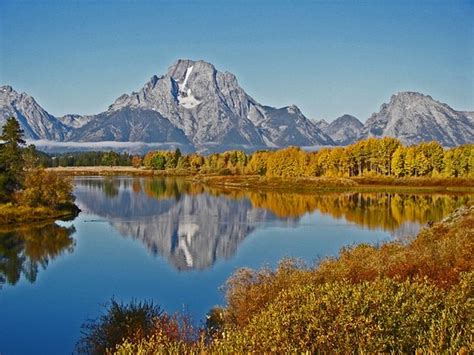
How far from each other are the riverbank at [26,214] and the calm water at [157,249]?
108 inches

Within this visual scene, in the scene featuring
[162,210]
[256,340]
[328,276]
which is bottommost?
[162,210]

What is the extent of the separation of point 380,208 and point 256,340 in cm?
7034

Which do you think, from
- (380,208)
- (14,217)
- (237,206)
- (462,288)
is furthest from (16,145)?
(462,288)

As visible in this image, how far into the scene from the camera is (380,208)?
76250 millimetres

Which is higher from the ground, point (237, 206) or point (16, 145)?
point (16, 145)

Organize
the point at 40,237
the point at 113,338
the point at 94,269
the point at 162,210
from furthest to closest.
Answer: the point at 162,210 < the point at 40,237 < the point at 94,269 < the point at 113,338

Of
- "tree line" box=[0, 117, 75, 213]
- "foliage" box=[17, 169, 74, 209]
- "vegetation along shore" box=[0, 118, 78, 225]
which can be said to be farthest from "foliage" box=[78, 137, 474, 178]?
"tree line" box=[0, 117, 75, 213]

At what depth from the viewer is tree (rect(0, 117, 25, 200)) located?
65625mm

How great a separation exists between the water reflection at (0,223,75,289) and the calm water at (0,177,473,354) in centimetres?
8

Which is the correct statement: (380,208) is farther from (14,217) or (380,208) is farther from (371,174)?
(371,174)

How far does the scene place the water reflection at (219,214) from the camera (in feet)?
157

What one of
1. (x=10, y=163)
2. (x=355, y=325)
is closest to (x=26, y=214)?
(x=10, y=163)

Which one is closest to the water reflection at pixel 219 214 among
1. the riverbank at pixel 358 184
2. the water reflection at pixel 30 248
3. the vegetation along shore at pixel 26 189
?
the vegetation along shore at pixel 26 189

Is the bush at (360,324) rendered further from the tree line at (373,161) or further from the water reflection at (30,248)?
A: the tree line at (373,161)
